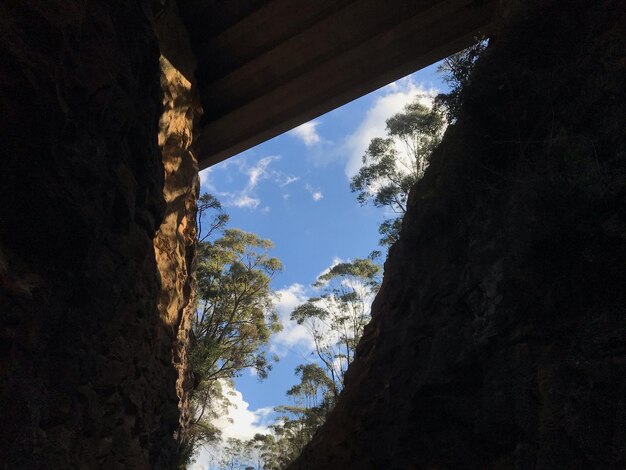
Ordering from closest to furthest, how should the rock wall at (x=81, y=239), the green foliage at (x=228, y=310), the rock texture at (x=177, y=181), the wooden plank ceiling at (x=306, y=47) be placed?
the rock wall at (x=81, y=239) → the rock texture at (x=177, y=181) → the wooden plank ceiling at (x=306, y=47) → the green foliage at (x=228, y=310)

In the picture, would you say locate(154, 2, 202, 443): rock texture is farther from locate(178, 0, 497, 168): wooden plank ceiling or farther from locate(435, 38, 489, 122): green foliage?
locate(435, 38, 489, 122): green foliage

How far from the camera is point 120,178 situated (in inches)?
227

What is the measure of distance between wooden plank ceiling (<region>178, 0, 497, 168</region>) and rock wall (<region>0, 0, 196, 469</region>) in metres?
3.88

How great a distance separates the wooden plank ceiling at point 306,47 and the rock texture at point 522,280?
9.86 feet

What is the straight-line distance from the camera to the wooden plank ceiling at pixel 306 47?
9.86 metres

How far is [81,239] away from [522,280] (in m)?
5.01

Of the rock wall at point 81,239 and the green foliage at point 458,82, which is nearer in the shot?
the rock wall at point 81,239

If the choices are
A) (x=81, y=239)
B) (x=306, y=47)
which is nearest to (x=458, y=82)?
(x=306, y=47)

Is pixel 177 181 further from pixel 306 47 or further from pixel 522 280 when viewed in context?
pixel 522 280

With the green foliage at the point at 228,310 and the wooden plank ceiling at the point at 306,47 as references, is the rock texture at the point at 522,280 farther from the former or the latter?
the green foliage at the point at 228,310

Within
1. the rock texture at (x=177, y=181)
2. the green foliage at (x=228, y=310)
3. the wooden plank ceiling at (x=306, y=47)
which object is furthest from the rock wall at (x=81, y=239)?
the green foliage at (x=228, y=310)

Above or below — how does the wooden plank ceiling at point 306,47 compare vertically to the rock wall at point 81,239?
above

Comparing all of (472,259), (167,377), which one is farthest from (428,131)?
(167,377)

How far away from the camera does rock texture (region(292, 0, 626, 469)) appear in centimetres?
425
